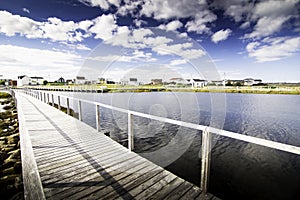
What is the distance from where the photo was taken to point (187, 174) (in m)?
5.09

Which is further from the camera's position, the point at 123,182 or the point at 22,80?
the point at 22,80

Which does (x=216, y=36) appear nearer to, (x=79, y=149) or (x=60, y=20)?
(x=60, y=20)

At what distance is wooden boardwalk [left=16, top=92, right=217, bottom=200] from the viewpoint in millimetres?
2232

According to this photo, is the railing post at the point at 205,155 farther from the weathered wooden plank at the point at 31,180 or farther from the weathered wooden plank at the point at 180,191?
the weathered wooden plank at the point at 31,180

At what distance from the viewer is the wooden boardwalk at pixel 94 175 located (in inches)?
87.9

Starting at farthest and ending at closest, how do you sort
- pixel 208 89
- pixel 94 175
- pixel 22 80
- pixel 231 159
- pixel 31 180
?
pixel 22 80
pixel 208 89
pixel 231 159
pixel 94 175
pixel 31 180

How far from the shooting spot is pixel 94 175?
2.72 meters

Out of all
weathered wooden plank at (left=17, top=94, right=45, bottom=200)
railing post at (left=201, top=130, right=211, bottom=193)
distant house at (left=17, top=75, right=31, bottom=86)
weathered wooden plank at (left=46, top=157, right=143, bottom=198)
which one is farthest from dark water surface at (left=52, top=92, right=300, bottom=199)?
distant house at (left=17, top=75, right=31, bottom=86)

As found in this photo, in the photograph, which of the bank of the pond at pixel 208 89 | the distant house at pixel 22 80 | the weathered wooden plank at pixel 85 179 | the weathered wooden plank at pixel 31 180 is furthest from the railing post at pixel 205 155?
the distant house at pixel 22 80

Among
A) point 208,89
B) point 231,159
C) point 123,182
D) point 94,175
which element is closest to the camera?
point 123,182

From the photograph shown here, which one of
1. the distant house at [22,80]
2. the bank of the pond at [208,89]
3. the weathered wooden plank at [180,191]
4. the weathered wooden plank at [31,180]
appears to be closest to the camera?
the weathered wooden plank at [31,180]

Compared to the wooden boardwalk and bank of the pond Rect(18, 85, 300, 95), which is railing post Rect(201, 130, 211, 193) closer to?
the wooden boardwalk

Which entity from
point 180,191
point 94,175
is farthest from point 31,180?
point 180,191

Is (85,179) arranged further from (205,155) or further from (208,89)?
(208,89)
